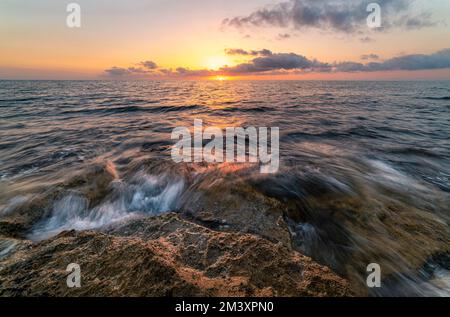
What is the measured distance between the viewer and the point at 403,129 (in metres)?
13.3

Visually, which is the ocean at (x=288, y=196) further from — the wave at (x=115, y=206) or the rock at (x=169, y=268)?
the rock at (x=169, y=268)

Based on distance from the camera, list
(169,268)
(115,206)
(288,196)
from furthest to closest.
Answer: (288,196) < (115,206) < (169,268)

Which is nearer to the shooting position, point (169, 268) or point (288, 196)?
point (169, 268)

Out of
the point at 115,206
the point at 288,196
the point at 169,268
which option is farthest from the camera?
the point at 288,196

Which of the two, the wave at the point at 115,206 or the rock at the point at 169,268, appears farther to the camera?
the wave at the point at 115,206

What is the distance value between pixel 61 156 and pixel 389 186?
10.5 metres

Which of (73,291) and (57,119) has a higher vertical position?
(57,119)

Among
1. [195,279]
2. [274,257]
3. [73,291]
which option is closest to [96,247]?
[73,291]

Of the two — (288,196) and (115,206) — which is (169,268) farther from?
(288,196)

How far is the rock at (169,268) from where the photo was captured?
2.40 meters

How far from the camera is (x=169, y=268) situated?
2.60 meters

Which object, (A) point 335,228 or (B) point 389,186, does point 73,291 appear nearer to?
(A) point 335,228

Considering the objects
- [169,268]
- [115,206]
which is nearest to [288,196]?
[169,268]

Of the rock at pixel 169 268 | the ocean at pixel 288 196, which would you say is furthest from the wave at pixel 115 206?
the rock at pixel 169 268
